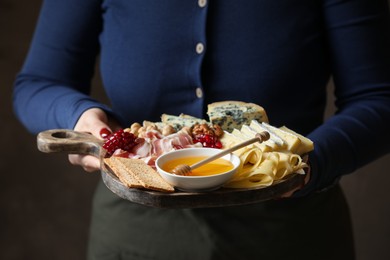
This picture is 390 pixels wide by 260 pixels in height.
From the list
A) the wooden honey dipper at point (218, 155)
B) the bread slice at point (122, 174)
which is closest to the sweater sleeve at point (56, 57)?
the bread slice at point (122, 174)

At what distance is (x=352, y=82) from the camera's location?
99cm

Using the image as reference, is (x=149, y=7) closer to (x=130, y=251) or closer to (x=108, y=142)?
(x=108, y=142)

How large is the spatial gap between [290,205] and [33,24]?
3.22ft

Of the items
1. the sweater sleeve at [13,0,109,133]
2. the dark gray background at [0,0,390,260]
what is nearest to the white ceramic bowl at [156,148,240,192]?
the sweater sleeve at [13,0,109,133]

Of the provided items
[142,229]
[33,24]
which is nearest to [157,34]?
[142,229]

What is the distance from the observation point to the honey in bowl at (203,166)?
0.74 metres

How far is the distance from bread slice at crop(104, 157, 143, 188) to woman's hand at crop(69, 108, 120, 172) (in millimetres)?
88

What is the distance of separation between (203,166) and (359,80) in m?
0.39

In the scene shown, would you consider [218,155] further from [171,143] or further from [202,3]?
[202,3]

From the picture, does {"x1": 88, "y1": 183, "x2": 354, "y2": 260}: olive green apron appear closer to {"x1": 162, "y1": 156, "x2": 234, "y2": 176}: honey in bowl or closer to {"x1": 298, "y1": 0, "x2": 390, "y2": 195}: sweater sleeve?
{"x1": 298, "y1": 0, "x2": 390, "y2": 195}: sweater sleeve

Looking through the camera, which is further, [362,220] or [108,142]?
[362,220]

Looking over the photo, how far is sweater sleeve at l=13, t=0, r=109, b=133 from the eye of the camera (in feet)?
3.56

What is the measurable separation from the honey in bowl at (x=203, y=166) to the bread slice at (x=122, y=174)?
6 cm

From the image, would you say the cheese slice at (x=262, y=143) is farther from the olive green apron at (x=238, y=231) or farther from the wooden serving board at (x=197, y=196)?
the olive green apron at (x=238, y=231)
